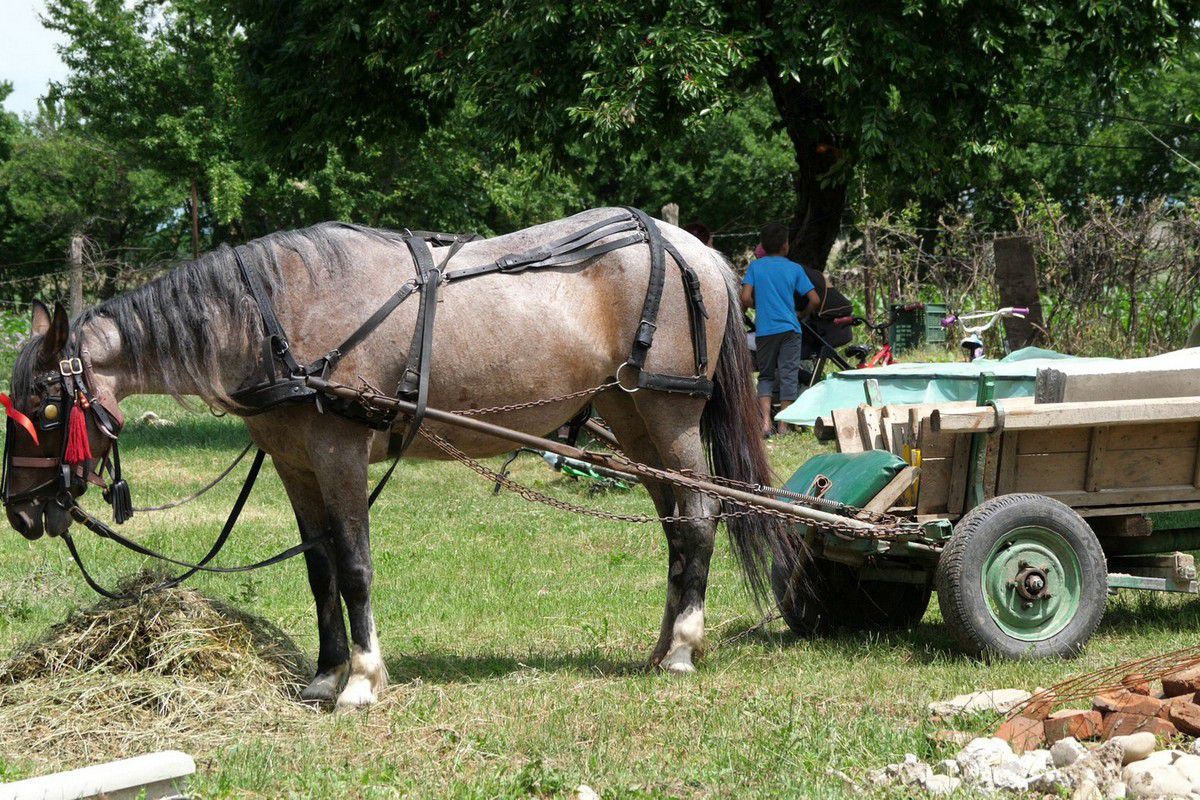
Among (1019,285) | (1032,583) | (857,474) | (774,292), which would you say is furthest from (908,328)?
(1032,583)

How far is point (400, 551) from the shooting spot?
8383 millimetres

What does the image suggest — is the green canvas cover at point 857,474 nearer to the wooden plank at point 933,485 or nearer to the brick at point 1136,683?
the wooden plank at point 933,485

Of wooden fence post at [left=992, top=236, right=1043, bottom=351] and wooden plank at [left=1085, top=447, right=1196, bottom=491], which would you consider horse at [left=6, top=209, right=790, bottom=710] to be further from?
wooden fence post at [left=992, top=236, right=1043, bottom=351]

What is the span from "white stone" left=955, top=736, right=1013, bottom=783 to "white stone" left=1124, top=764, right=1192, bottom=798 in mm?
338

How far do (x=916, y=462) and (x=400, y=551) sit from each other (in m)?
4.18

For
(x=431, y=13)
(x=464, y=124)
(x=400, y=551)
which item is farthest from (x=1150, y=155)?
(x=400, y=551)

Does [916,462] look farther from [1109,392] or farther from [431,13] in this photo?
[431,13]

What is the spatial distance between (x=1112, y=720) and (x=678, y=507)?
7.43ft

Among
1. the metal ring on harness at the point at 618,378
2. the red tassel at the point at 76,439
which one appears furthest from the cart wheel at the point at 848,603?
the red tassel at the point at 76,439

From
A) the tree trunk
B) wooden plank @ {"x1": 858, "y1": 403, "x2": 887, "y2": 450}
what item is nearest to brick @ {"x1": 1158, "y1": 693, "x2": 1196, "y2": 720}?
wooden plank @ {"x1": 858, "y1": 403, "x2": 887, "y2": 450}

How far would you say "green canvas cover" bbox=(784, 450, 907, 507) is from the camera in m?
5.46

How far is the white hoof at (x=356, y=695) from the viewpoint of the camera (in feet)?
15.5

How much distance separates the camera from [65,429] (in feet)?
14.8

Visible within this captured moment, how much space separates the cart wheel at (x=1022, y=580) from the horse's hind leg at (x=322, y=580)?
2.48m
